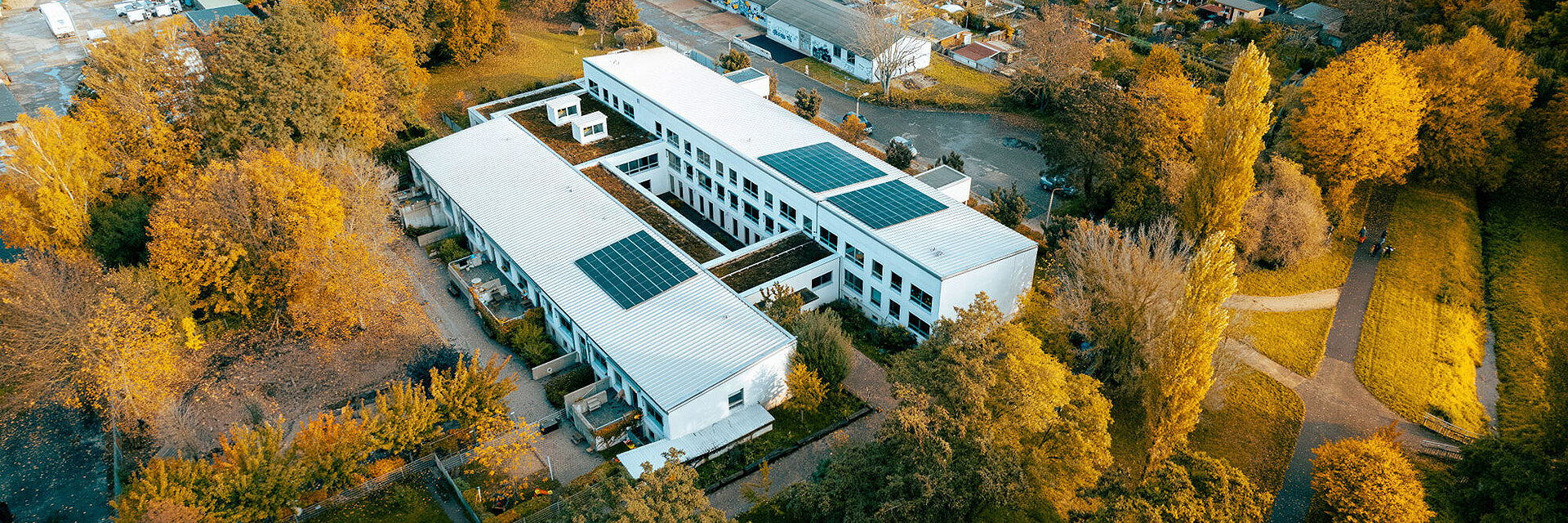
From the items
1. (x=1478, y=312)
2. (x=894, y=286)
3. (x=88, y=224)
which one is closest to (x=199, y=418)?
(x=88, y=224)

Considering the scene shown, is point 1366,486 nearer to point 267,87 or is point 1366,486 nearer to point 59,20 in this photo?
point 267,87

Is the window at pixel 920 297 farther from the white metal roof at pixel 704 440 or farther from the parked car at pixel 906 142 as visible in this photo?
the parked car at pixel 906 142

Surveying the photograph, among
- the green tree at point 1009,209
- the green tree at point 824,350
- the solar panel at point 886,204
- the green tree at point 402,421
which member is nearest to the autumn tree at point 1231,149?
the green tree at point 1009,209

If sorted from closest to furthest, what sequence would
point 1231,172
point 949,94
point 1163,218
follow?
point 1231,172 < point 1163,218 < point 949,94

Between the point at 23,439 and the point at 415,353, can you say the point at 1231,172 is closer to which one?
the point at 415,353

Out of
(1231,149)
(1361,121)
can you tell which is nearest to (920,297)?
(1231,149)

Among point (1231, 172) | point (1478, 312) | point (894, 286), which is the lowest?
point (1478, 312)
